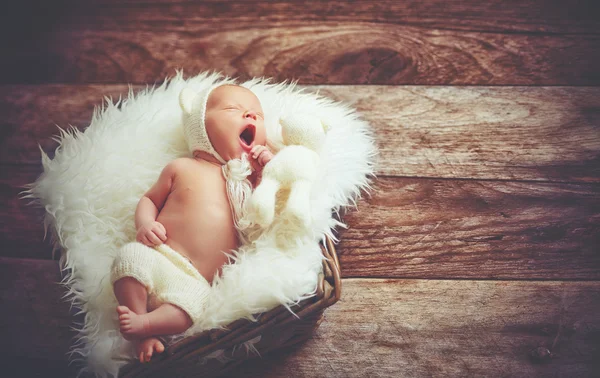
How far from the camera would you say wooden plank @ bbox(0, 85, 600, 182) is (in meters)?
1.14

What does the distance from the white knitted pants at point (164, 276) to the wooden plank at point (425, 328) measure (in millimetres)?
194

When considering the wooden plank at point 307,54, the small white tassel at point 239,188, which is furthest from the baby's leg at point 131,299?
the wooden plank at point 307,54

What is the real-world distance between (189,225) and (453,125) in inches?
27.1

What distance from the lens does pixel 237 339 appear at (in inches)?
31.1

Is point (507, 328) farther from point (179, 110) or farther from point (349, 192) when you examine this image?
point (179, 110)

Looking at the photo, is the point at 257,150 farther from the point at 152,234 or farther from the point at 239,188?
the point at 152,234

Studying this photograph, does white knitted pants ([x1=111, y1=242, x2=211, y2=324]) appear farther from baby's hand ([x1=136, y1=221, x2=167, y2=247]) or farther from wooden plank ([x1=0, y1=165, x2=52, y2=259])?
wooden plank ([x1=0, y1=165, x2=52, y2=259])

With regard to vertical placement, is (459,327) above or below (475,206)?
below

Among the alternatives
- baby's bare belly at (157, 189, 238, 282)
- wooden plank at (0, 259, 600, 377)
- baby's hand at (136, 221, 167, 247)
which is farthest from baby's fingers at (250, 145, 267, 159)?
wooden plank at (0, 259, 600, 377)

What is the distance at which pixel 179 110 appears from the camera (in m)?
1.11

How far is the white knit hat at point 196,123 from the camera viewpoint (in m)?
0.95

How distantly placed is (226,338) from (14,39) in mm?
1127

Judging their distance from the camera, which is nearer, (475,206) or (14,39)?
(475,206)

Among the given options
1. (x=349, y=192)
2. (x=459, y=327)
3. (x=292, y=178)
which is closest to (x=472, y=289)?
(x=459, y=327)
